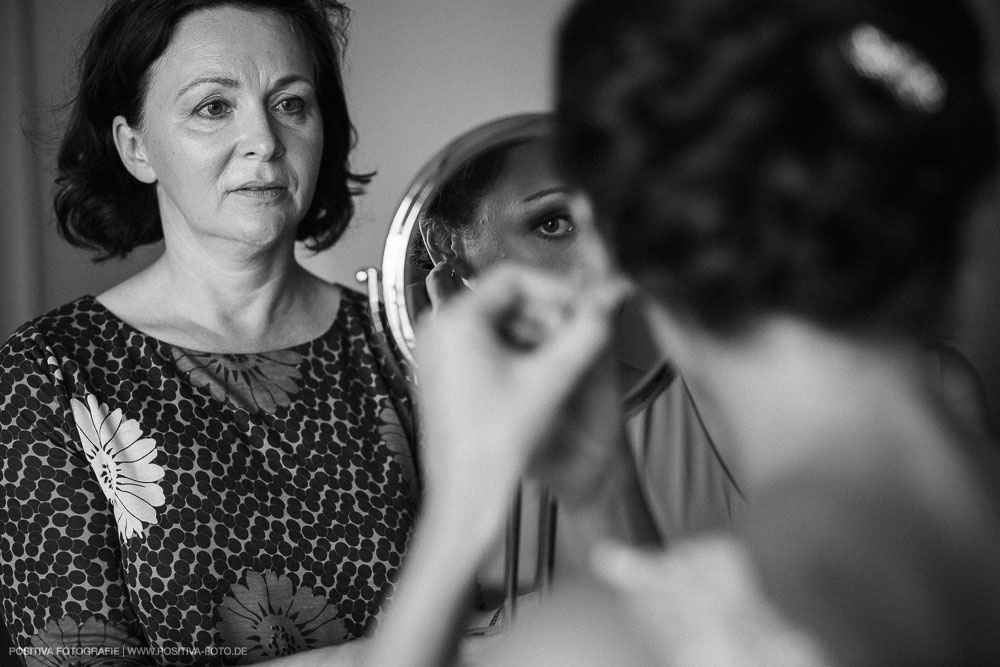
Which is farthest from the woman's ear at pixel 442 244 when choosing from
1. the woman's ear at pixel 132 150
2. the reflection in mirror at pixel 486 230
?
the woman's ear at pixel 132 150

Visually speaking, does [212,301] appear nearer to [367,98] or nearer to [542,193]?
[542,193]

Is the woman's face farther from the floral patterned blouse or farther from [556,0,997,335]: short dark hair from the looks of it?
[556,0,997,335]: short dark hair

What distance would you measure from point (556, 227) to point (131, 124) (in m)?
0.76

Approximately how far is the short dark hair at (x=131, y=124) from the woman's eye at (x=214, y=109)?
0.10 m

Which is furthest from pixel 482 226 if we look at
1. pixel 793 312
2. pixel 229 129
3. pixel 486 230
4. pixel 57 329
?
pixel 57 329

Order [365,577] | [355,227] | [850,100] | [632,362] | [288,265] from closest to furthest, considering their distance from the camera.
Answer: [850,100] < [632,362] < [365,577] < [288,265] < [355,227]

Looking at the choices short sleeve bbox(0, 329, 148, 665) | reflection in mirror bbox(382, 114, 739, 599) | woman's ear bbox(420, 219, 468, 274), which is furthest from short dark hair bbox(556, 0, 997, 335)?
short sleeve bbox(0, 329, 148, 665)

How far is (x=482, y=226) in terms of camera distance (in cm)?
84

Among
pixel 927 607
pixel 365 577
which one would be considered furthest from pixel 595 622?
pixel 365 577

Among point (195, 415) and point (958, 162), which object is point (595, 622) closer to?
point (958, 162)

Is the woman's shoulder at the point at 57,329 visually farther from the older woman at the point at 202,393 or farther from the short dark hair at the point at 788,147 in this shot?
the short dark hair at the point at 788,147

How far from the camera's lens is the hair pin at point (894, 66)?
1.42 feet

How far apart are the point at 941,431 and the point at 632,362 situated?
0.30 metres

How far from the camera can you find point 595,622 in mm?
447
